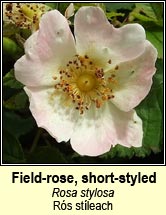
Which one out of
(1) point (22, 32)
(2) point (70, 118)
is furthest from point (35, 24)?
(2) point (70, 118)

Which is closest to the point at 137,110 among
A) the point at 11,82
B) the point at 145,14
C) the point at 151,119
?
the point at 151,119

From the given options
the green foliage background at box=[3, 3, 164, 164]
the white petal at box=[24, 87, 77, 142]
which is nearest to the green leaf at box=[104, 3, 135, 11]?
the green foliage background at box=[3, 3, 164, 164]

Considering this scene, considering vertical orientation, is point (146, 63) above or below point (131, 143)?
above

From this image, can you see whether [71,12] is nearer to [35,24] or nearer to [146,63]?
[35,24]

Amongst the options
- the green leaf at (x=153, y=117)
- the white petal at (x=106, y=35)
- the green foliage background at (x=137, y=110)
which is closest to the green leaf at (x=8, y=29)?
the green foliage background at (x=137, y=110)

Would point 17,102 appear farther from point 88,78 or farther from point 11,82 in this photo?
point 88,78

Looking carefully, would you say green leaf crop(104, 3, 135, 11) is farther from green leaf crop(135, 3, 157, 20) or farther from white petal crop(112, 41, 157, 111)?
white petal crop(112, 41, 157, 111)

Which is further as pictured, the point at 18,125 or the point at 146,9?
the point at 18,125
